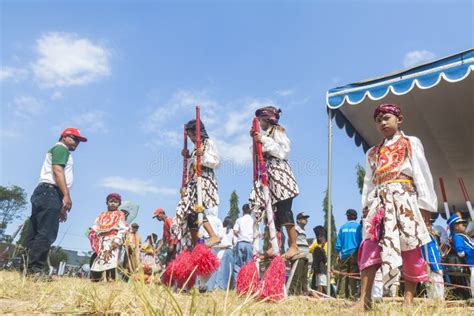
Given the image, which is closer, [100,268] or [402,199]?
[402,199]

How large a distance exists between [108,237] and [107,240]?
0.04 m

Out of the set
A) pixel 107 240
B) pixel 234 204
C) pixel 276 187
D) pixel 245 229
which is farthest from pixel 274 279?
pixel 234 204

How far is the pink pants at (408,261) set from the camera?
103 inches

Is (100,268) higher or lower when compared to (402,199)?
lower

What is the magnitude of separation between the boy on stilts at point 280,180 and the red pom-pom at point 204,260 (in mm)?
487

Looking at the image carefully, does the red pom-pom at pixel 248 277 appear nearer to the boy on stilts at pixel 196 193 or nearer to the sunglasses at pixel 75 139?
the boy on stilts at pixel 196 193

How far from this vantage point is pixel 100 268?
5156mm

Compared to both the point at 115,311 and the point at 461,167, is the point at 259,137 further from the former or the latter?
the point at 461,167

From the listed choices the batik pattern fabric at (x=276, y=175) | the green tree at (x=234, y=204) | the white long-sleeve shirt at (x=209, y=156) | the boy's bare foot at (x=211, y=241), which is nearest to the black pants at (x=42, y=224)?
the white long-sleeve shirt at (x=209, y=156)

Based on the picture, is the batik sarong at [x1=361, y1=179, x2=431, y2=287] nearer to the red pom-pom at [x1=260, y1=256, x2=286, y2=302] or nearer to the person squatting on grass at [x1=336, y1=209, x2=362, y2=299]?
the red pom-pom at [x1=260, y1=256, x2=286, y2=302]

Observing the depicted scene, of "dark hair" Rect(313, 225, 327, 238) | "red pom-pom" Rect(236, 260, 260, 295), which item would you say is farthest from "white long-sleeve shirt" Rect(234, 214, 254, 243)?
"red pom-pom" Rect(236, 260, 260, 295)

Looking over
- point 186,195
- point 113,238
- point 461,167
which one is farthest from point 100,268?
point 461,167

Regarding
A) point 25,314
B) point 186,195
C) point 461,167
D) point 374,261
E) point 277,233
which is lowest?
point 25,314

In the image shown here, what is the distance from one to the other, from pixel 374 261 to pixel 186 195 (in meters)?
2.03
